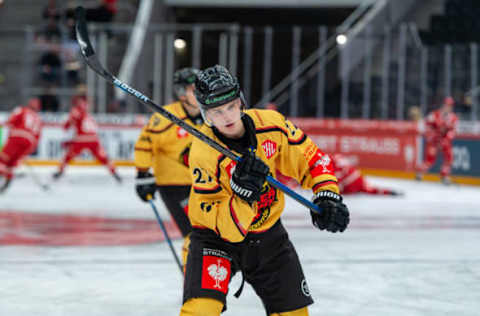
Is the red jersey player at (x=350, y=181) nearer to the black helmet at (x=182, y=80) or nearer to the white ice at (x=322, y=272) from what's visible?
the white ice at (x=322, y=272)

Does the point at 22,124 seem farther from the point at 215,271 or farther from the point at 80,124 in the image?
the point at 215,271

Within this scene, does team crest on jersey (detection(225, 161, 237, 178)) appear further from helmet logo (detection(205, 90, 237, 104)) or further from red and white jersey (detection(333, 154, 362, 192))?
red and white jersey (detection(333, 154, 362, 192))

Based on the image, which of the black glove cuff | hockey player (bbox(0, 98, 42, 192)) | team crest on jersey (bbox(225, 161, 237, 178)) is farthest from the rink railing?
the black glove cuff

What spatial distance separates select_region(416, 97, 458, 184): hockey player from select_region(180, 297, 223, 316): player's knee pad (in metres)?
10.3

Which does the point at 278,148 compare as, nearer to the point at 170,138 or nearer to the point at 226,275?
the point at 226,275

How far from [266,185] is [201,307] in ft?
1.59

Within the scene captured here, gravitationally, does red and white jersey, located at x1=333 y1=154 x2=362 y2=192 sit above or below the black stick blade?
below

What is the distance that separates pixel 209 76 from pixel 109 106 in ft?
42.6

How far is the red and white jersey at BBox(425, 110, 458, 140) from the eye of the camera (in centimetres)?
1226

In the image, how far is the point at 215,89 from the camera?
248 cm

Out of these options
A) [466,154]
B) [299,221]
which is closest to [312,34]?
[466,154]

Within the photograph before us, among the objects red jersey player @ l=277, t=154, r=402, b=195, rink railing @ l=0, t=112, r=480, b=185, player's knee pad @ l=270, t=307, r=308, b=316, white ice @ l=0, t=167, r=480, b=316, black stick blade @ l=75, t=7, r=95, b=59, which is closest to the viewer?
player's knee pad @ l=270, t=307, r=308, b=316

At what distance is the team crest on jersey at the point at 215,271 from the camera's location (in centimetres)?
252

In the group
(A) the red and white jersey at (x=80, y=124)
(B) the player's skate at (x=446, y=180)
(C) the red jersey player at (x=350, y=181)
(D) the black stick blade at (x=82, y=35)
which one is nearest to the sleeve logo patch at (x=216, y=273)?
(D) the black stick blade at (x=82, y=35)
